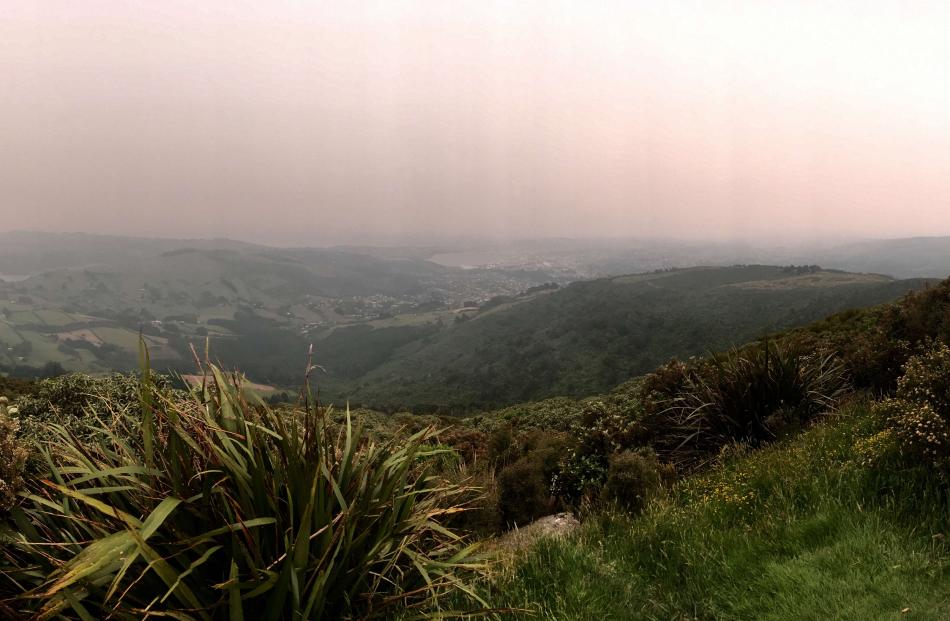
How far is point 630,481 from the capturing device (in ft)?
16.7

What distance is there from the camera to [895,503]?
11.2 ft

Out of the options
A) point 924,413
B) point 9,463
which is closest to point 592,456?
point 924,413

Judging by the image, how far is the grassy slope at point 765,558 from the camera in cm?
272

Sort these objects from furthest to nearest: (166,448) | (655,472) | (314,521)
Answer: (655,472), (166,448), (314,521)

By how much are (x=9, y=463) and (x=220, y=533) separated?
1378 mm

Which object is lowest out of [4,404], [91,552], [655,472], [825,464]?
[655,472]

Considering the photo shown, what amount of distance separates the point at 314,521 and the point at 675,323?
139 meters

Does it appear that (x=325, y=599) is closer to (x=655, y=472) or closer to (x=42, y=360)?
(x=655, y=472)

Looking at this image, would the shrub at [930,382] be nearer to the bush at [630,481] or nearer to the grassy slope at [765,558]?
the grassy slope at [765,558]

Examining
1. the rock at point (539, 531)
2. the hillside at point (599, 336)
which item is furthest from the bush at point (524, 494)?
the hillside at point (599, 336)

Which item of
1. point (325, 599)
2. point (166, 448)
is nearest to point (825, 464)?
point (325, 599)

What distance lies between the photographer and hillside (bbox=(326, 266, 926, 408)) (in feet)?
343

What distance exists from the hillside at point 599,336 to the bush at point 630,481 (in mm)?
84178

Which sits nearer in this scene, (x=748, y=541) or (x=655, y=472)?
(x=748, y=541)
